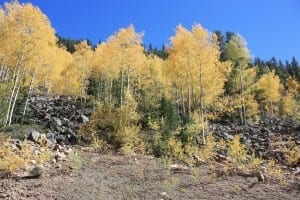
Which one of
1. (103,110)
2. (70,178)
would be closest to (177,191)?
(70,178)

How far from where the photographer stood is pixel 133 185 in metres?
12.5

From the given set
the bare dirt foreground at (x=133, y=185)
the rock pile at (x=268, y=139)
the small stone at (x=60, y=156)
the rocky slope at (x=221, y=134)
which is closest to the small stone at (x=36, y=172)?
the bare dirt foreground at (x=133, y=185)

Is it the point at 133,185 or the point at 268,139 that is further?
the point at 268,139

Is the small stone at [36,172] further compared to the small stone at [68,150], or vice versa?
the small stone at [68,150]

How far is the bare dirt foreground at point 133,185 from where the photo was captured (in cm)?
1155

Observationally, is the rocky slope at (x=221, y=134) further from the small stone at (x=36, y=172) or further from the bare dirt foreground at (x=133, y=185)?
the bare dirt foreground at (x=133, y=185)

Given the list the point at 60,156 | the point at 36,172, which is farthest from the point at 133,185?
the point at 60,156

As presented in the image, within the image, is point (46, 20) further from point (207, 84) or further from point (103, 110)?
point (207, 84)

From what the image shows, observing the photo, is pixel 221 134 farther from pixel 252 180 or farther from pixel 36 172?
pixel 36 172

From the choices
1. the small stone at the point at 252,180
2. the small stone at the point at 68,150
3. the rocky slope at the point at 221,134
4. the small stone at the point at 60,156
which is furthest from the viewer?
the rocky slope at the point at 221,134

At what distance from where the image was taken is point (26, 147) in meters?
14.8

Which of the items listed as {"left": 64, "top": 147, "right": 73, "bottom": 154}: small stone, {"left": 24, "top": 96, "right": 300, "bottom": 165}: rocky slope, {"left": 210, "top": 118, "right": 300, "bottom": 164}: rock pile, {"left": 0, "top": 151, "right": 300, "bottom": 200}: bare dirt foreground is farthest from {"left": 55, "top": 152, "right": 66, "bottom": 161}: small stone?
{"left": 210, "top": 118, "right": 300, "bottom": 164}: rock pile

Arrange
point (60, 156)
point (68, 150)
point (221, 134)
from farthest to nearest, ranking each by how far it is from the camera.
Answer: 1. point (221, 134)
2. point (68, 150)
3. point (60, 156)

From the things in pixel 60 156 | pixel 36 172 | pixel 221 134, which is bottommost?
pixel 36 172
